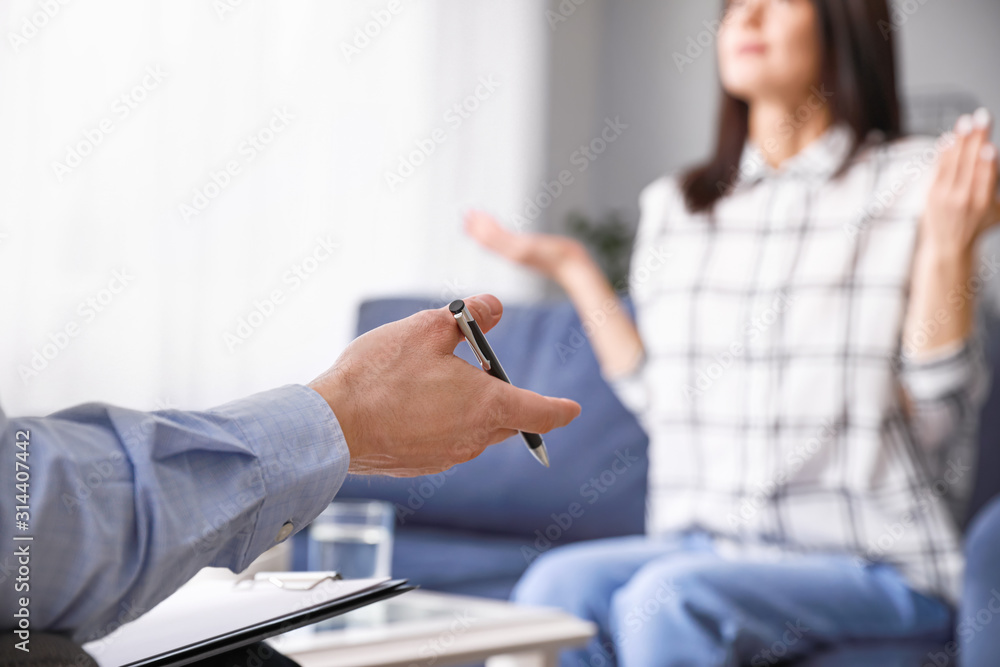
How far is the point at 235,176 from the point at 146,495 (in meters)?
1.87

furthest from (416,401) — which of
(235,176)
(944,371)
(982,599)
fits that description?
(235,176)

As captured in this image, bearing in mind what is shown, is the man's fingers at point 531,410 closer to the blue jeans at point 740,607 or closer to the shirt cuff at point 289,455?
the shirt cuff at point 289,455

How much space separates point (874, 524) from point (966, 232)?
0.41 m

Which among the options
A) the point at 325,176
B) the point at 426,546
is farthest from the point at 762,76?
the point at 325,176

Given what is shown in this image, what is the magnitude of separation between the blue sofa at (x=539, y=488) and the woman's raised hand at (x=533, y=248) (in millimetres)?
127

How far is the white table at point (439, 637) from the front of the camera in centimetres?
84

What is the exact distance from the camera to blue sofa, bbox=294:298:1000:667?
1.65m

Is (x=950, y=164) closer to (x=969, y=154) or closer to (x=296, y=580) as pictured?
(x=969, y=154)

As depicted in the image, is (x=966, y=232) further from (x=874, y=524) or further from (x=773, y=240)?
(x=874, y=524)

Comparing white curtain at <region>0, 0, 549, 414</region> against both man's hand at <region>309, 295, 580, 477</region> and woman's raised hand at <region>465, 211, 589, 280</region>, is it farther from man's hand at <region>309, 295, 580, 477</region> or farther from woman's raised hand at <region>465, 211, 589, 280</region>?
man's hand at <region>309, 295, 580, 477</region>

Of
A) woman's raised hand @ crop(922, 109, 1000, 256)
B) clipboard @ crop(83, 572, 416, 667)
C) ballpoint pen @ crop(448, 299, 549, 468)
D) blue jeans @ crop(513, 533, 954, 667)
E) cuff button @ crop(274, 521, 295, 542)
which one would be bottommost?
blue jeans @ crop(513, 533, 954, 667)

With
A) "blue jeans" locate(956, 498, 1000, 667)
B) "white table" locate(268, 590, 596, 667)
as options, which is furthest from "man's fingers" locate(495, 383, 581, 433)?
"blue jeans" locate(956, 498, 1000, 667)

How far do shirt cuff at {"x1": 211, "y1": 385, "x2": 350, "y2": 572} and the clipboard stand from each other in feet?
0.15

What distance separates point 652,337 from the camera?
4.98 feet
